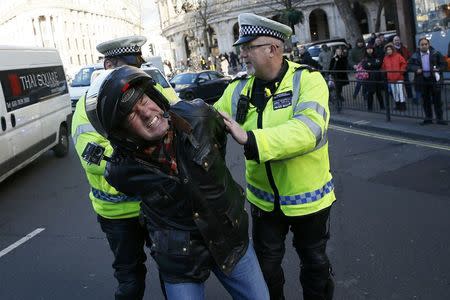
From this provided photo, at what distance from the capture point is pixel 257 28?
2.76 metres

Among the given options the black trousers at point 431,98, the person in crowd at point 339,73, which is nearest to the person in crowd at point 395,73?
the black trousers at point 431,98

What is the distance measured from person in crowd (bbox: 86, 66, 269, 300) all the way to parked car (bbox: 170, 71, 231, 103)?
16.9m

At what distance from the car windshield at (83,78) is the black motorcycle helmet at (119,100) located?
1736 centimetres

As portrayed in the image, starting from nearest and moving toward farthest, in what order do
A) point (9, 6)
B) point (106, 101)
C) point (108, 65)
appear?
1. point (106, 101)
2. point (108, 65)
3. point (9, 6)

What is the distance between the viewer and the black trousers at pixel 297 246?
117 inches

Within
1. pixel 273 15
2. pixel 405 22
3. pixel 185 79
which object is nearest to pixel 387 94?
pixel 405 22

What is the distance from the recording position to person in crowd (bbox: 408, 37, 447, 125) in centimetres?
926

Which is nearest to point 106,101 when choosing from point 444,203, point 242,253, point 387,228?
point 242,253

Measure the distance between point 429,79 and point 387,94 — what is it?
0.90m

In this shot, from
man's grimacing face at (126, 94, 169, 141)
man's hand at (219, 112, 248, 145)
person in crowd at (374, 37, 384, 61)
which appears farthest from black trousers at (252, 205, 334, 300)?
person in crowd at (374, 37, 384, 61)

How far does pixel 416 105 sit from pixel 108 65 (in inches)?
304

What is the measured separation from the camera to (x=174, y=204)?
2.18 m

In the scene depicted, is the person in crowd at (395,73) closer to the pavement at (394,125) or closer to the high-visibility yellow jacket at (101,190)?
the pavement at (394,125)

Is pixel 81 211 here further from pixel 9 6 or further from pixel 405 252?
pixel 9 6
